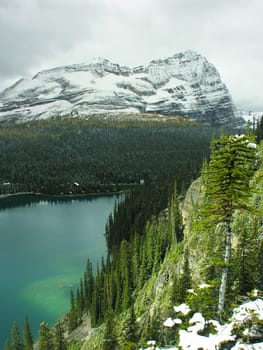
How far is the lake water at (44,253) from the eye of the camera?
175 feet

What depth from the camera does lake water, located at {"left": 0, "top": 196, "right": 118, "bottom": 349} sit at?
53.3 metres

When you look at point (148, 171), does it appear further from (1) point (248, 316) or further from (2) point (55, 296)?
(1) point (248, 316)

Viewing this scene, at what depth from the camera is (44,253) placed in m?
78.6

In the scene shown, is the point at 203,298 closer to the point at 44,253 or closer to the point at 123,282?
the point at 123,282

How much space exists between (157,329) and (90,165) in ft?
563

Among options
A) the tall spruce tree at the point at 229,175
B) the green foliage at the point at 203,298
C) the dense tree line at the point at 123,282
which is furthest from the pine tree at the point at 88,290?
the green foliage at the point at 203,298

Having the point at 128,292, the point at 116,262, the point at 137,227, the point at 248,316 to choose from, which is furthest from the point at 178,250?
the point at 137,227

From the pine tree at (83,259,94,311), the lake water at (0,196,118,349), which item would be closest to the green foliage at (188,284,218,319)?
the pine tree at (83,259,94,311)

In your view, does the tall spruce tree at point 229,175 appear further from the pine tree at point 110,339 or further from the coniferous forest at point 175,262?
the pine tree at point 110,339

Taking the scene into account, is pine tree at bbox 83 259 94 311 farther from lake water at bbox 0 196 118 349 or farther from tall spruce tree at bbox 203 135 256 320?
tall spruce tree at bbox 203 135 256 320

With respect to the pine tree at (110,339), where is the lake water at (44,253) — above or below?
below

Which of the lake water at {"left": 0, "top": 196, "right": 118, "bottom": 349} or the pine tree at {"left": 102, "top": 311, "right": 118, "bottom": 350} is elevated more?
the pine tree at {"left": 102, "top": 311, "right": 118, "bottom": 350}

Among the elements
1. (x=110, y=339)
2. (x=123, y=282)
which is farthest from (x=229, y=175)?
(x=123, y=282)

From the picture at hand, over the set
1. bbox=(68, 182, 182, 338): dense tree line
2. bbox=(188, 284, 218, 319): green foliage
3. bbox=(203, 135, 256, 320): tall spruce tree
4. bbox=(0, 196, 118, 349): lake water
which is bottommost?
bbox=(0, 196, 118, 349): lake water
